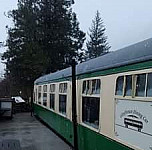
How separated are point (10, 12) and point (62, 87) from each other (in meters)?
31.5

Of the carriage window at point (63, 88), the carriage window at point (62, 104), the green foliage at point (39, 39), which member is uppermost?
the green foliage at point (39, 39)

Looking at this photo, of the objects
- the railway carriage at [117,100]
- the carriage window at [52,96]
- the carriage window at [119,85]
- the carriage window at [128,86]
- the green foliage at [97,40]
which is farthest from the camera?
the green foliage at [97,40]

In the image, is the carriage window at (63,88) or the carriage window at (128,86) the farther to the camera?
the carriage window at (63,88)

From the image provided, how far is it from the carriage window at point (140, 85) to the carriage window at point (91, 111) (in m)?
2.17

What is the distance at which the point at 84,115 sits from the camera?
8883mm

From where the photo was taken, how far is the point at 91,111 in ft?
26.9

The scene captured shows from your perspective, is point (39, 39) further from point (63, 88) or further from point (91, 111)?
point (91, 111)

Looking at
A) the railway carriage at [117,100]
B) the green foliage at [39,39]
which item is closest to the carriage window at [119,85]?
the railway carriage at [117,100]

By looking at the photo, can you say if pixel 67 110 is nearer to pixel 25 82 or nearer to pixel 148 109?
pixel 148 109

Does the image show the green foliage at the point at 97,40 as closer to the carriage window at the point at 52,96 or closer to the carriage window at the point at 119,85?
the carriage window at the point at 52,96

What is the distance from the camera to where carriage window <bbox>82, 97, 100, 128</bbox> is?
765 centimetres

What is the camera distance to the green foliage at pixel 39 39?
3803 centimetres

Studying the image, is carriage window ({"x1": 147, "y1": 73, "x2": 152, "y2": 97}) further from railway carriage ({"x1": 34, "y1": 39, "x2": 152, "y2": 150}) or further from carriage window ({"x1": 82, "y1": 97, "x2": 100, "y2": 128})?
carriage window ({"x1": 82, "y1": 97, "x2": 100, "y2": 128})

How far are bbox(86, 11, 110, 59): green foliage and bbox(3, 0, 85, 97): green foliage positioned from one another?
1759 centimetres
